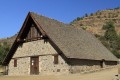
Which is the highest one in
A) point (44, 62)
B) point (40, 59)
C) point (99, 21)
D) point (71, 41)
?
point (99, 21)

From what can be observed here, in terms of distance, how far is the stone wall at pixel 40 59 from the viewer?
3350 centimetres

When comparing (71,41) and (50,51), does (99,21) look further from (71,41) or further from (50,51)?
(50,51)

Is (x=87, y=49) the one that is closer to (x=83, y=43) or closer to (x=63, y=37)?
(x=83, y=43)

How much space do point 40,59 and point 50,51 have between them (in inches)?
84.5

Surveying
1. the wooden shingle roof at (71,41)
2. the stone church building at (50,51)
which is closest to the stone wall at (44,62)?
the stone church building at (50,51)

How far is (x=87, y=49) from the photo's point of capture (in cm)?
3797

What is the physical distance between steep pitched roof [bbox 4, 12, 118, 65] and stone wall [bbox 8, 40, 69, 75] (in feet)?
4.58

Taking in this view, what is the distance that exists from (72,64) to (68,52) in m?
1.54

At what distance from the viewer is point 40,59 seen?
3584cm

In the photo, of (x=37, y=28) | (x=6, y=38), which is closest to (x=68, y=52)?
(x=37, y=28)

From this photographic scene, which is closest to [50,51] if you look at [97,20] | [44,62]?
[44,62]

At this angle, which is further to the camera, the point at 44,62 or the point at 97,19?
the point at 97,19

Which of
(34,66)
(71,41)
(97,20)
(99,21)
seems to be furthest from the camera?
(97,20)

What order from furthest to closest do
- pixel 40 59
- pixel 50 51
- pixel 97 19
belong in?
pixel 97 19, pixel 40 59, pixel 50 51
